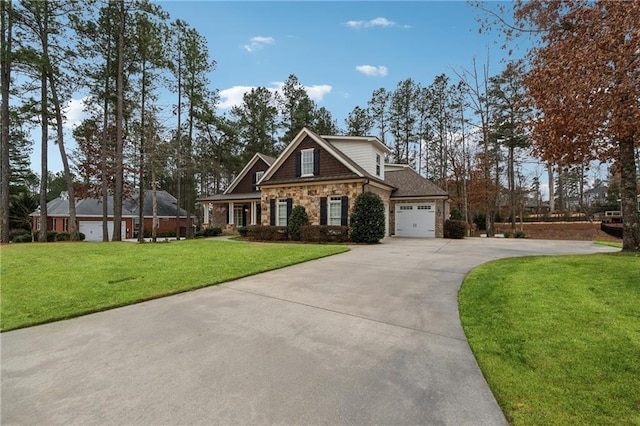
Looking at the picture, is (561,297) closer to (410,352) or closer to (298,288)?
(410,352)

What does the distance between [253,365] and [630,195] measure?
11.4 meters

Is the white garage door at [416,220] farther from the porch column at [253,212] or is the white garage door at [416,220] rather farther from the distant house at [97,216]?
the distant house at [97,216]

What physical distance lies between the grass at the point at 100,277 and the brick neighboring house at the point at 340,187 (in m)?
6.04

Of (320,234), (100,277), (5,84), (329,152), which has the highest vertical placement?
(5,84)

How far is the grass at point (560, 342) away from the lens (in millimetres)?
2256

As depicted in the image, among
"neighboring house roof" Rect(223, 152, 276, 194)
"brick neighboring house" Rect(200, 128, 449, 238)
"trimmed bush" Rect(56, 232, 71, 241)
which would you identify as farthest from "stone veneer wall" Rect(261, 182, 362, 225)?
"trimmed bush" Rect(56, 232, 71, 241)

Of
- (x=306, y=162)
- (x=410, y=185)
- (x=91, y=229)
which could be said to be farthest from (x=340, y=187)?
(x=91, y=229)

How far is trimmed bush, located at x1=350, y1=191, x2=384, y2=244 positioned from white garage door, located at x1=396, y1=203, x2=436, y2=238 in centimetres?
480

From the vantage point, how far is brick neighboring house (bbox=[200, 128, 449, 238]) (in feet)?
52.7

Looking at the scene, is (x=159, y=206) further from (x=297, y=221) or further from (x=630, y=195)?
(x=630, y=195)

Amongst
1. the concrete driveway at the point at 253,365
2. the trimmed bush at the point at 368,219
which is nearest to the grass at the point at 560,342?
the concrete driveway at the point at 253,365

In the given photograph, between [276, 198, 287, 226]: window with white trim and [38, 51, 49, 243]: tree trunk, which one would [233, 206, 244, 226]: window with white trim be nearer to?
[276, 198, 287, 226]: window with white trim

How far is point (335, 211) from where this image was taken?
52.9ft

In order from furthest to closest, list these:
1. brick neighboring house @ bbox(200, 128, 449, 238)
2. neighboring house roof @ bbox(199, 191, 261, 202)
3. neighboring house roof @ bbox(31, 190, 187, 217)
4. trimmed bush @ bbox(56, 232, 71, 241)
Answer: neighboring house roof @ bbox(31, 190, 187, 217) → neighboring house roof @ bbox(199, 191, 261, 202) → trimmed bush @ bbox(56, 232, 71, 241) → brick neighboring house @ bbox(200, 128, 449, 238)
